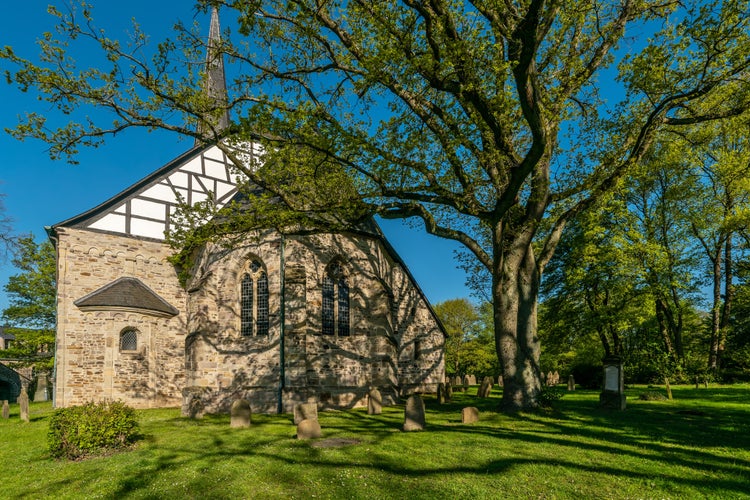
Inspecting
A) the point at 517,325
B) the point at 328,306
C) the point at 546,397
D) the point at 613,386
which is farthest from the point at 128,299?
the point at 613,386

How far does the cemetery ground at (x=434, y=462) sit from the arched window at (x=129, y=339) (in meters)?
6.37

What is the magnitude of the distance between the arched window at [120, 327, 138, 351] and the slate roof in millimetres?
946

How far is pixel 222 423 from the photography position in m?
12.3

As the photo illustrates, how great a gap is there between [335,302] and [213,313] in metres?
4.53

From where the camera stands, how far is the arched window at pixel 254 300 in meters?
15.6

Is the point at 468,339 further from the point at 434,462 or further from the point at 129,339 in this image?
the point at 434,462

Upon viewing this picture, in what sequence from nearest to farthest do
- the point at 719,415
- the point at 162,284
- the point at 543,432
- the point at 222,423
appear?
1. the point at 543,432
2. the point at 719,415
3. the point at 222,423
4. the point at 162,284

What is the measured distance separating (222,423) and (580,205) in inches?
465

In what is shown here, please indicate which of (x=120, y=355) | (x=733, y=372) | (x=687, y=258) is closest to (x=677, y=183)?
(x=687, y=258)

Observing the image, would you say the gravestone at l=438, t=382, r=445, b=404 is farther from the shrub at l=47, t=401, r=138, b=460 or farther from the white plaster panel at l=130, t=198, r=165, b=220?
the white plaster panel at l=130, t=198, r=165, b=220

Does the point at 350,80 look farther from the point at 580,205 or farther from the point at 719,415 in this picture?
the point at 719,415

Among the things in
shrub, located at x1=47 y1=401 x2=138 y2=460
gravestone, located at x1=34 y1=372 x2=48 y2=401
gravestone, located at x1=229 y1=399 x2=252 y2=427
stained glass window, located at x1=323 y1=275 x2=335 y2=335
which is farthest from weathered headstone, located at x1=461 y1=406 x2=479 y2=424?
gravestone, located at x1=34 y1=372 x2=48 y2=401

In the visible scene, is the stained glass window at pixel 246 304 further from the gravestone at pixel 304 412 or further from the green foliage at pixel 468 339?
the green foliage at pixel 468 339

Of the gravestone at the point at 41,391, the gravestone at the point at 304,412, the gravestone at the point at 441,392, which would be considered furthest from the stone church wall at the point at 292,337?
the gravestone at the point at 41,391
